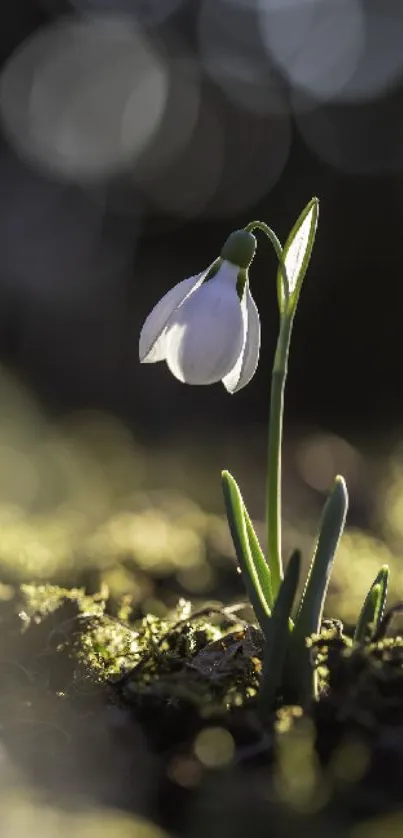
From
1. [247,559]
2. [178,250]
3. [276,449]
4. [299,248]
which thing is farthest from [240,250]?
[178,250]

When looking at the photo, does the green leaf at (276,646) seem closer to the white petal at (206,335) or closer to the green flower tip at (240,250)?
the white petal at (206,335)

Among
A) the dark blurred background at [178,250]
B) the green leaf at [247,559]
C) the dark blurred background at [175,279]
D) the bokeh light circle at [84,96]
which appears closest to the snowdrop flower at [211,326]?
the green leaf at [247,559]

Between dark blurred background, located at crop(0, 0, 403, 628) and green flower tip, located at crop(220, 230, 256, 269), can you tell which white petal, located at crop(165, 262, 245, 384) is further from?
dark blurred background, located at crop(0, 0, 403, 628)

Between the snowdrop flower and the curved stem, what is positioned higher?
the snowdrop flower

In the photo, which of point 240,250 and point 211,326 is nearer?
point 211,326

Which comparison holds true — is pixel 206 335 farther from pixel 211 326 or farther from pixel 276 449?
pixel 276 449

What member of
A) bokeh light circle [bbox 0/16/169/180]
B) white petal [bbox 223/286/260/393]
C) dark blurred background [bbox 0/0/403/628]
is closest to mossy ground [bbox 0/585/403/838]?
white petal [bbox 223/286/260/393]
